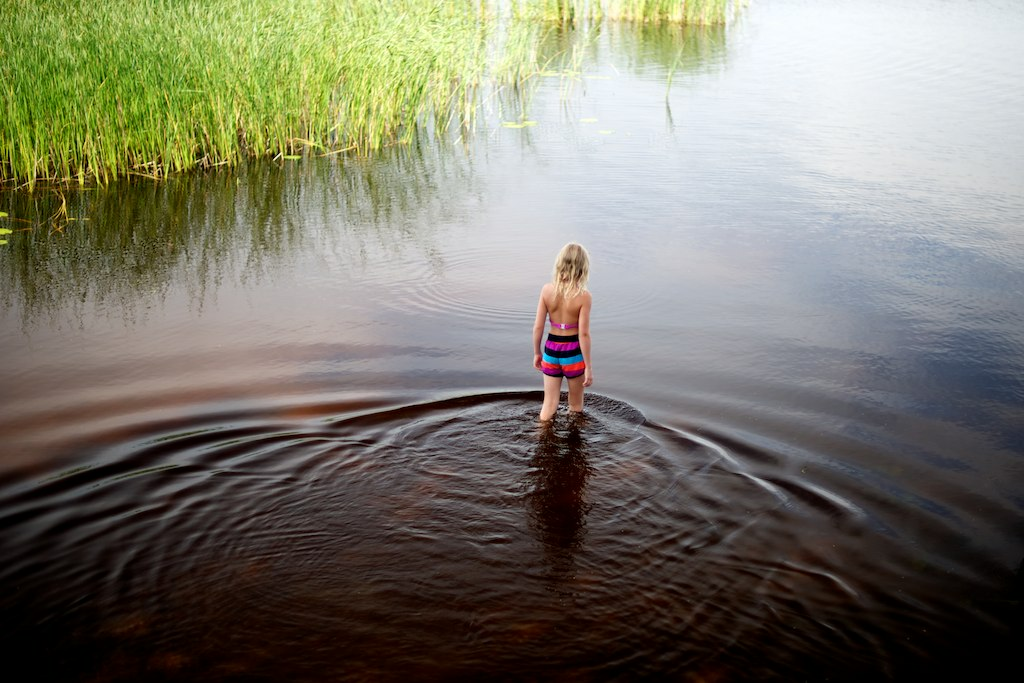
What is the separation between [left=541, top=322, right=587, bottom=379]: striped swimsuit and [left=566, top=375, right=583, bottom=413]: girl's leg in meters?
0.05

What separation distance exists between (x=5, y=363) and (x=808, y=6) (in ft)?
70.2

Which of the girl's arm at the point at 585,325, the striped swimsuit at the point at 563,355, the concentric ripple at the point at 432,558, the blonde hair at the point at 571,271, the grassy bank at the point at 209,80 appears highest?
the grassy bank at the point at 209,80

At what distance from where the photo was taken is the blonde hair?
4.48 m

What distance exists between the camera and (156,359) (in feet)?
17.7

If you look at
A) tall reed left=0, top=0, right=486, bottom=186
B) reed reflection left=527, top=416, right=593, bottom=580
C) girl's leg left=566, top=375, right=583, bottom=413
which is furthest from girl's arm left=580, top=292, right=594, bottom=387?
tall reed left=0, top=0, right=486, bottom=186

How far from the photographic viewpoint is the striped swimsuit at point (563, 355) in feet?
15.3

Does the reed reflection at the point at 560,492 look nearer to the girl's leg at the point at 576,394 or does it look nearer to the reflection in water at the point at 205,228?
the girl's leg at the point at 576,394

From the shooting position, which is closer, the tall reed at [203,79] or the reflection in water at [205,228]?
the reflection in water at [205,228]

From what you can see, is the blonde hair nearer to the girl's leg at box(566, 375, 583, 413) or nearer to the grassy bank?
the girl's leg at box(566, 375, 583, 413)

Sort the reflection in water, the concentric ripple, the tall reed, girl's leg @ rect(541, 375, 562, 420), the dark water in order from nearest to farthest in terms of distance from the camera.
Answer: the concentric ripple, the dark water, girl's leg @ rect(541, 375, 562, 420), the reflection in water, the tall reed

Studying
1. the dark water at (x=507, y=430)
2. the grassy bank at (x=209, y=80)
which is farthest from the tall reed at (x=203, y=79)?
the dark water at (x=507, y=430)

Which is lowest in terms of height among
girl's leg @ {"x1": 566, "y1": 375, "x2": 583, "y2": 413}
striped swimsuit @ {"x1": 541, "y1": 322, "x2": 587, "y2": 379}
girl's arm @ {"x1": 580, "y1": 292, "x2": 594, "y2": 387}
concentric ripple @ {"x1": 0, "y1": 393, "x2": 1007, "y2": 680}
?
concentric ripple @ {"x1": 0, "y1": 393, "x2": 1007, "y2": 680}

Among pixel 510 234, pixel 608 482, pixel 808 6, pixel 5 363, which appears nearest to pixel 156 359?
pixel 5 363

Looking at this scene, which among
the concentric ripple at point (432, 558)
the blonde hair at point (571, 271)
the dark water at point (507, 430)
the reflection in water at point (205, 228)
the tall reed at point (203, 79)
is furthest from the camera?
the tall reed at point (203, 79)
